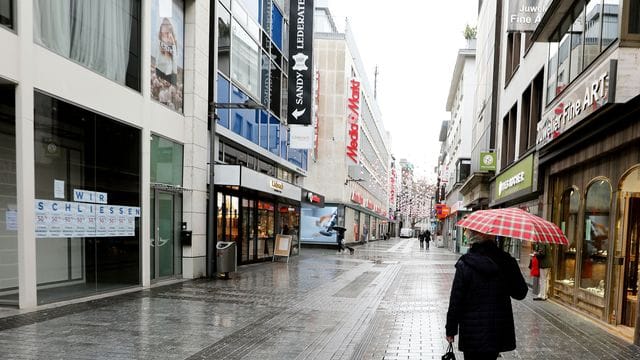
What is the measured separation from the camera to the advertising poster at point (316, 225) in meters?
33.7

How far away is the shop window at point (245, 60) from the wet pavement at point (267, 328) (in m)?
8.05

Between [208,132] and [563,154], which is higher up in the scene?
[208,132]

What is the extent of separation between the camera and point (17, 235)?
7996 millimetres

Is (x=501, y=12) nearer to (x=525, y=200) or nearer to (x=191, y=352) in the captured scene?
(x=525, y=200)

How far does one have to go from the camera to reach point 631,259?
25.8 ft

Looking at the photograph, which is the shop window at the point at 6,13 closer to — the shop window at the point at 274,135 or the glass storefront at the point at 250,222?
the glass storefront at the point at 250,222

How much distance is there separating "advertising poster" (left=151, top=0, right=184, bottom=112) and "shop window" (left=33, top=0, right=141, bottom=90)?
0.65 metres

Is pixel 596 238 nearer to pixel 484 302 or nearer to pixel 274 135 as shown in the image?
pixel 484 302

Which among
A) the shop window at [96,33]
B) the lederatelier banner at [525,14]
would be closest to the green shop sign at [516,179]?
the lederatelier banner at [525,14]

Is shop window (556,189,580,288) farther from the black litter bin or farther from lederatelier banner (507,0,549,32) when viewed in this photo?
the black litter bin

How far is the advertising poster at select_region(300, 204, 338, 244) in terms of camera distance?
33719 mm

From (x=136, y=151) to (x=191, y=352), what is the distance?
21.7 feet

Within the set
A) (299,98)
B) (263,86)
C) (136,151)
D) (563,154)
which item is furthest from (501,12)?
(136,151)

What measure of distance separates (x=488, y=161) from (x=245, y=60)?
36.3 ft
